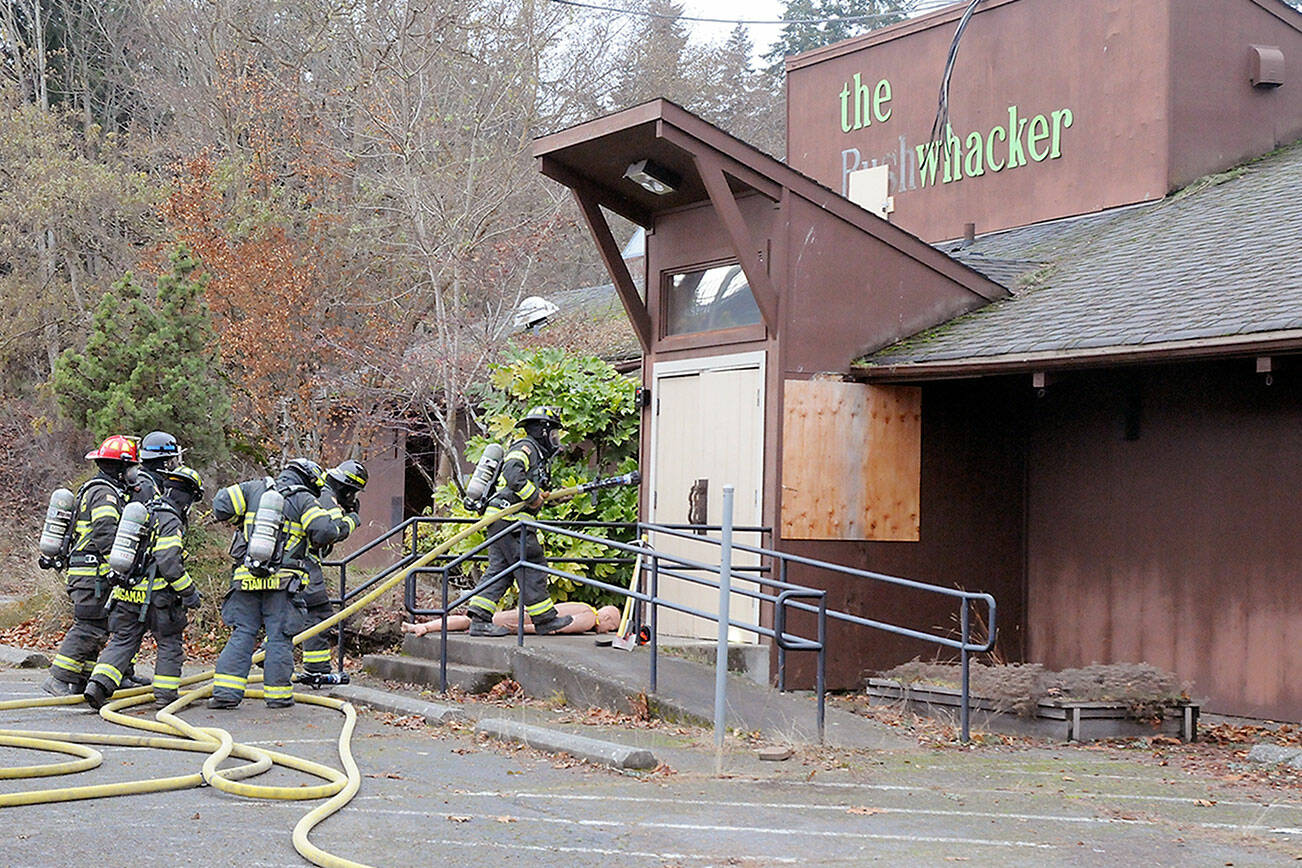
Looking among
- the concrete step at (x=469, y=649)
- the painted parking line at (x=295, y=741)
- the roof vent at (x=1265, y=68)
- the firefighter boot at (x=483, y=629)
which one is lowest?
the painted parking line at (x=295, y=741)

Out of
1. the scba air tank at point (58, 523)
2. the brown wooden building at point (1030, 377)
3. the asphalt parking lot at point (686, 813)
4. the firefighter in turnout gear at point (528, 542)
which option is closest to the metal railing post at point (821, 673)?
the asphalt parking lot at point (686, 813)

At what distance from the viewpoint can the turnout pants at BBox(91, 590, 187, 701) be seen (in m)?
10.9

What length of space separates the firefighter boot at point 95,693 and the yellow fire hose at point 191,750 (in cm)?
Result: 12

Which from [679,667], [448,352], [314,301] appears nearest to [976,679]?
[679,667]

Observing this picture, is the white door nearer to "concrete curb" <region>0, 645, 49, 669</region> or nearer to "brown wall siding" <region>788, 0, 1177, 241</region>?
"brown wall siding" <region>788, 0, 1177, 241</region>

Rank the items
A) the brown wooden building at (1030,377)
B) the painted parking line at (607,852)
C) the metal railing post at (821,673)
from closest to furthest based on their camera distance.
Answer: the painted parking line at (607,852)
the metal railing post at (821,673)
the brown wooden building at (1030,377)

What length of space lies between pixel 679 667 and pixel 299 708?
295cm

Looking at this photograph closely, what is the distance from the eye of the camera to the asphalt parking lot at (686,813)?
21.4ft

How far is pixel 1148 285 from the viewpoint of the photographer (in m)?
11.9

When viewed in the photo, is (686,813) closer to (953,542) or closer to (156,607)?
(156,607)

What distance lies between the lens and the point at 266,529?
35.7 ft

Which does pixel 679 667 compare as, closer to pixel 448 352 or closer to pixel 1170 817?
pixel 1170 817

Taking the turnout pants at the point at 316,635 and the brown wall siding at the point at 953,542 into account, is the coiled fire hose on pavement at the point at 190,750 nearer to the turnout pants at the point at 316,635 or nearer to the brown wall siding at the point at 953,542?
the turnout pants at the point at 316,635

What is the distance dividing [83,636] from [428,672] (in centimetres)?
269
